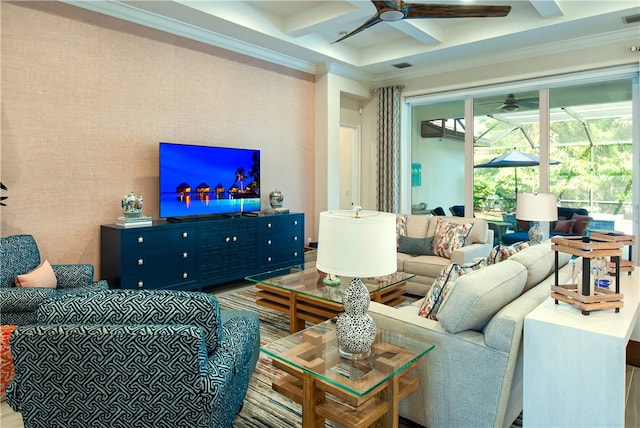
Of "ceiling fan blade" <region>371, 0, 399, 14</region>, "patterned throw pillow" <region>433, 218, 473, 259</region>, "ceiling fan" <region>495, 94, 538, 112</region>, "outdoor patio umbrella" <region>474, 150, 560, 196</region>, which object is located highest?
"ceiling fan blade" <region>371, 0, 399, 14</region>

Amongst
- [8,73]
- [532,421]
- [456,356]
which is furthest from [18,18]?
[532,421]

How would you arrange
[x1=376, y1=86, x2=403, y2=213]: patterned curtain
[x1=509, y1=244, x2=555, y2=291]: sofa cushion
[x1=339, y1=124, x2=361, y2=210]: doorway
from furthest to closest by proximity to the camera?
[x1=339, y1=124, x2=361, y2=210]: doorway
[x1=376, y1=86, x2=403, y2=213]: patterned curtain
[x1=509, y1=244, x2=555, y2=291]: sofa cushion

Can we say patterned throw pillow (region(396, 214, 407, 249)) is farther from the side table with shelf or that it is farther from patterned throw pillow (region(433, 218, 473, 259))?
the side table with shelf

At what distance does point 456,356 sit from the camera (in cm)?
192

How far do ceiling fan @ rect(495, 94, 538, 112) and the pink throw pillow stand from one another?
5.81 metres

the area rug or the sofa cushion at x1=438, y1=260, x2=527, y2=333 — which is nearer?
the sofa cushion at x1=438, y1=260, x2=527, y2=333

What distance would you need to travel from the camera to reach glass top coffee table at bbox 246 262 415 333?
315 cm

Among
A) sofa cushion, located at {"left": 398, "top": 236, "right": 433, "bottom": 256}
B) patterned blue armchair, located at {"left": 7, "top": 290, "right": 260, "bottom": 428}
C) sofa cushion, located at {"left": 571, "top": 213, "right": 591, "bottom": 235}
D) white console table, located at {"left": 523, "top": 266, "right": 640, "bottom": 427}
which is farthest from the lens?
sofa cushion, located at {"left": 571, "top": 213, "right": 591, "bottom": 235}

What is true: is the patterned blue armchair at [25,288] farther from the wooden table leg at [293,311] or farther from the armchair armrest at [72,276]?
the wooden table leg at [293,311]

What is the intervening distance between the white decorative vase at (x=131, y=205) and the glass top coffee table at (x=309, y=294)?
4.95 ft

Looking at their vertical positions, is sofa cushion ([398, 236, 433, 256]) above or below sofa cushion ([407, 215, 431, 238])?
below

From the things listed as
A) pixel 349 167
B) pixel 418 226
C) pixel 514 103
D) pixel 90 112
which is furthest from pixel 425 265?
pixel 90 112

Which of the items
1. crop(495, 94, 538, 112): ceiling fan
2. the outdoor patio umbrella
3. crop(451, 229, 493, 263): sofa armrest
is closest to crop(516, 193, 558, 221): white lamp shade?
crop(451, 229, 493, 263): sofa armrest

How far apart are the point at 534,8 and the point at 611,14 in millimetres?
743
